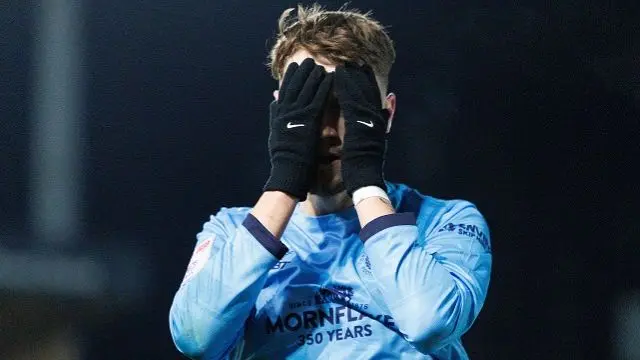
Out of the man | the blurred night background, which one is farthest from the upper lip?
the blurred night background

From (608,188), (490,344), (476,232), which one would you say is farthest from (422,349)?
(608,188)

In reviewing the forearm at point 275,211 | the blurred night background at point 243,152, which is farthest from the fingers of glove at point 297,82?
the blurred night background at point 243,152

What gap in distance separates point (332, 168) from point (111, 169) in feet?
2.77

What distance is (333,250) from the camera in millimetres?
1157

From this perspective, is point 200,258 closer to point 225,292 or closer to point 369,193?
point 225,292

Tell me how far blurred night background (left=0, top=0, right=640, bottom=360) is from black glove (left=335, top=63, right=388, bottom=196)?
2.53ft

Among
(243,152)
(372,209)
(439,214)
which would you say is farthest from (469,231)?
(243,152)

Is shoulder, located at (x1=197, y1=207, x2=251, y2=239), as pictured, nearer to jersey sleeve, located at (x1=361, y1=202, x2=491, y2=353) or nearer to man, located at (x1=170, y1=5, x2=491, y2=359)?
man, located at (x1=170, y1=5, x2=491, y2=359)

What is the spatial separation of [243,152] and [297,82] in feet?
2.57

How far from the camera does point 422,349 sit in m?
1.03

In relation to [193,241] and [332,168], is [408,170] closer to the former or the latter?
[193,241]

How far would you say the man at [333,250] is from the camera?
1017 mm

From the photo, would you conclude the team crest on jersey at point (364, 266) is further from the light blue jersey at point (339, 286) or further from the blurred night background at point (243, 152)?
the blurred night background at point (243, 152)

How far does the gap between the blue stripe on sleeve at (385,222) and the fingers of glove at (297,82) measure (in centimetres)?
19
